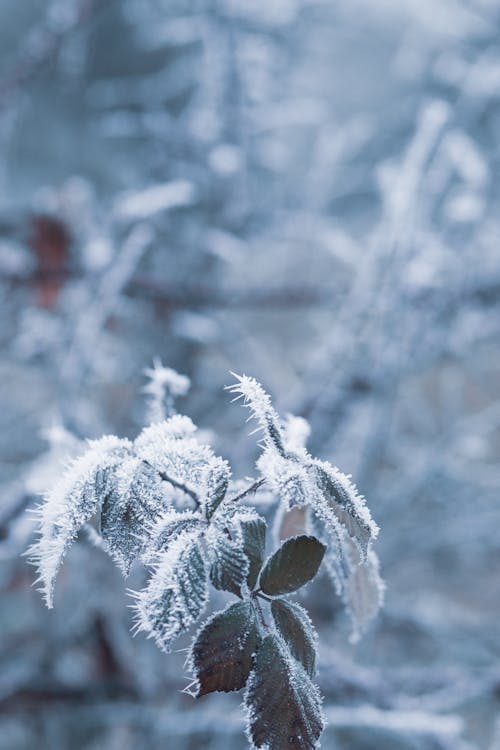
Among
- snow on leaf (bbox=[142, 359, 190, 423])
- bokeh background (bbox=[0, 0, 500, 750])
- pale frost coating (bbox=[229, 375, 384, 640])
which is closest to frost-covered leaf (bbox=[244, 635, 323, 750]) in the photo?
pale frost coating (bbox=[229, 375, 384, 640])

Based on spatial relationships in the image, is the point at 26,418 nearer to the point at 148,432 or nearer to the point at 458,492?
the point at 458,492

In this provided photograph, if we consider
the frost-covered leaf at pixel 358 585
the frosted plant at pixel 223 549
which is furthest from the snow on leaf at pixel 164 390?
the frost-covered leaf at pixel 358 585

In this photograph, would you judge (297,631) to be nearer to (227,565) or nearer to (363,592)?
(227,565)

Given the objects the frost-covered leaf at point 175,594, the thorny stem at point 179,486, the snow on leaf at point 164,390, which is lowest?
the frost-covered leaf at point 175,594

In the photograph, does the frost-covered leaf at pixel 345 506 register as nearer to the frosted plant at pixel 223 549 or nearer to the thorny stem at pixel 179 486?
the frosted plant at pixel 223 549

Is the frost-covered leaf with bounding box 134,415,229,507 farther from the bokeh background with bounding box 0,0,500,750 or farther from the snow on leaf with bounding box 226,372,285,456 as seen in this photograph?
the bokeh background with bounding box 0,0,500,750

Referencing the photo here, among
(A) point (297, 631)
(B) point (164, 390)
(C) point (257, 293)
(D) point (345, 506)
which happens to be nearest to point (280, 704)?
(A) point (297, 631)

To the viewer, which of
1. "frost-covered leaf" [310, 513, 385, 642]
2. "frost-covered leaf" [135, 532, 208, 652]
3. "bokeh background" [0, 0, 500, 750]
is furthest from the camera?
"bokeh background" [0, 0, 500, 750]
